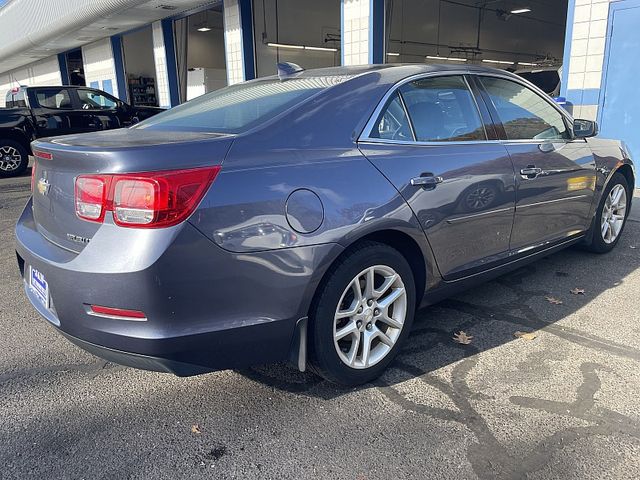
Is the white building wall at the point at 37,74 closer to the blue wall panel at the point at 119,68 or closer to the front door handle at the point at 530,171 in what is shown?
the blue wall panel at the point at 119,68

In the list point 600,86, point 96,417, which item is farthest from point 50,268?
point 600,86

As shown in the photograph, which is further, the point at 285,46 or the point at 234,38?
the point at 285,46

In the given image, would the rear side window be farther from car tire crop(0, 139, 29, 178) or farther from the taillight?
the taillight

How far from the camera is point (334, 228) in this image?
7.70 feet

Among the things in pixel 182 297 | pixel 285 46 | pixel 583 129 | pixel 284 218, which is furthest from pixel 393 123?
pixel 285 46

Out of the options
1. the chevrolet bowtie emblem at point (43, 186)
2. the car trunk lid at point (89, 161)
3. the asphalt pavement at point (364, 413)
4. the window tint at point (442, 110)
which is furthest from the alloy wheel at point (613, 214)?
the chevrolet bowtie emblem at point (43, 186)

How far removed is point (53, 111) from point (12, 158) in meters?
1.36

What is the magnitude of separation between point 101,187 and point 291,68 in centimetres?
187

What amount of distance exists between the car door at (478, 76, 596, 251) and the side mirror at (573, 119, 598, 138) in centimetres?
6

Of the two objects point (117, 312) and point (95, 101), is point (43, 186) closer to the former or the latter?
point (117, 312)

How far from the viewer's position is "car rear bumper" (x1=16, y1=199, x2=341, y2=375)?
6.63 ft

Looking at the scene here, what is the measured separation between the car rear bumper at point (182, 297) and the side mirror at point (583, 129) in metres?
2.73

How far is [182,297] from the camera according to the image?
2.06 meters

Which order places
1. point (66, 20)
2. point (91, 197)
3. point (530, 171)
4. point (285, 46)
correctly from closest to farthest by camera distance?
point (91, 197) → point (530, 171) → point (66, 20) → point (285, 46)
